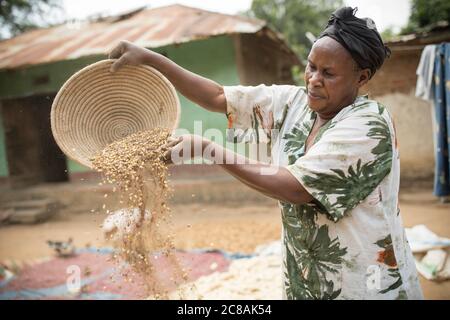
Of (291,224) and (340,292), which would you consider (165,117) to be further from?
(340,292)

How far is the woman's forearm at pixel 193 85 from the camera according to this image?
1.81 metres

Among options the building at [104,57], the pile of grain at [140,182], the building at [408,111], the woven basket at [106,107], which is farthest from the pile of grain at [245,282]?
the building at [408,111]

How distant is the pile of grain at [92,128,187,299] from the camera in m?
1.69

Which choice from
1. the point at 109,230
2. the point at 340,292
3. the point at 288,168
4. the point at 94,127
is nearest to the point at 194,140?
the point at 288,168

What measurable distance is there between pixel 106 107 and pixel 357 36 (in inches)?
51.0

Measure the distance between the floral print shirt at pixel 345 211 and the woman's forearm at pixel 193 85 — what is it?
33cm

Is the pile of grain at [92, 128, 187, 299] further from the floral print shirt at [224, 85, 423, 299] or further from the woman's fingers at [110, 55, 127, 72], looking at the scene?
the floral print shirt at [224, 85, 423, 299]

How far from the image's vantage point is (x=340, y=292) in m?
1.42

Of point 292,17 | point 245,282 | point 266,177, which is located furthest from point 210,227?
point 292,17

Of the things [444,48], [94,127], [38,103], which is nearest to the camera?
[94,127]

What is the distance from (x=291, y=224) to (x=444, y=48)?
4.60 m

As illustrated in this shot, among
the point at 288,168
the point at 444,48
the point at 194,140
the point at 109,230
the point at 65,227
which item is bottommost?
the point at 65,227

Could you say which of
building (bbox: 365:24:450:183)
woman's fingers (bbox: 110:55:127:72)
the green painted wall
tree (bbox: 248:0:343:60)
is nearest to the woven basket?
woman's fingers (bbox: 110:55:127:72)

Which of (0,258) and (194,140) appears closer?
(194,140)
